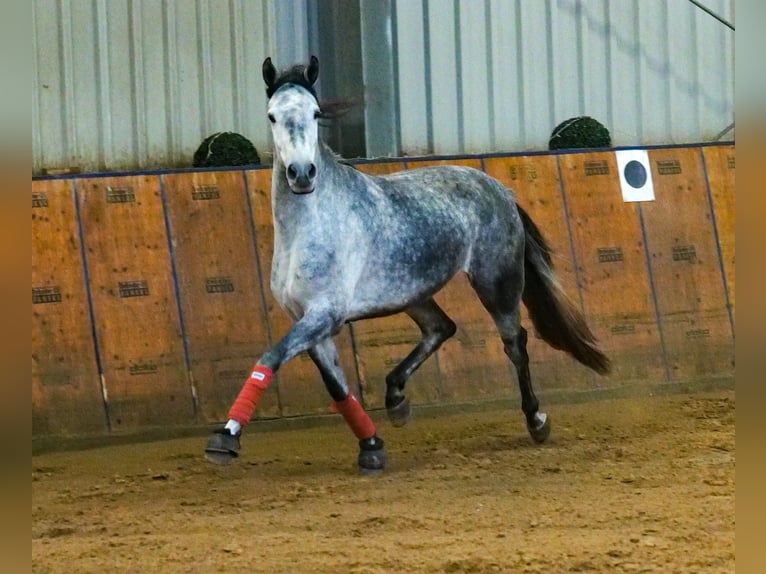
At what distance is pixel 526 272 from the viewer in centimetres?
708

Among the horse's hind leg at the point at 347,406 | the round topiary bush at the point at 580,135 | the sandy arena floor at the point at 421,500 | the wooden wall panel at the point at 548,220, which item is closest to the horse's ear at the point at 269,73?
the horse's hind leg at the point at 347,406

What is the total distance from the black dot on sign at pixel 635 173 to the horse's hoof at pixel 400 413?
296 cm

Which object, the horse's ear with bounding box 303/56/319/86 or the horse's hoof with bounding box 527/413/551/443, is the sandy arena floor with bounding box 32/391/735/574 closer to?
the horse's hoof with bounding box 527/413/551/443

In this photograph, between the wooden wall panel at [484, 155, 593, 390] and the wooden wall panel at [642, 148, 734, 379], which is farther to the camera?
the wooden wall panel at [642, 148, 734, 379]

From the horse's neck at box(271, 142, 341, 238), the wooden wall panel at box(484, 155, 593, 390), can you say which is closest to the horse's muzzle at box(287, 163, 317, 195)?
the horse's neck at box(271, 142, 341, 238)

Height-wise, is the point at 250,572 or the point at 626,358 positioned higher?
the point at 626,358

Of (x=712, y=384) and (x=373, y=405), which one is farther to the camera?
(x=712, y=384)

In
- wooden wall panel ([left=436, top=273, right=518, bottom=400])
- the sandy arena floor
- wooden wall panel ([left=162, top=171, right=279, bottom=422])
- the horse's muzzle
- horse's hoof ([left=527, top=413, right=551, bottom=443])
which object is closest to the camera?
the sandy arena floor

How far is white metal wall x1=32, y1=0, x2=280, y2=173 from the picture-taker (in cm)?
886

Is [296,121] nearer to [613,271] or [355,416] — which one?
[355,416]

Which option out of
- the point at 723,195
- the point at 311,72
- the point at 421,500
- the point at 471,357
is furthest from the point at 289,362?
the point at 723,195
